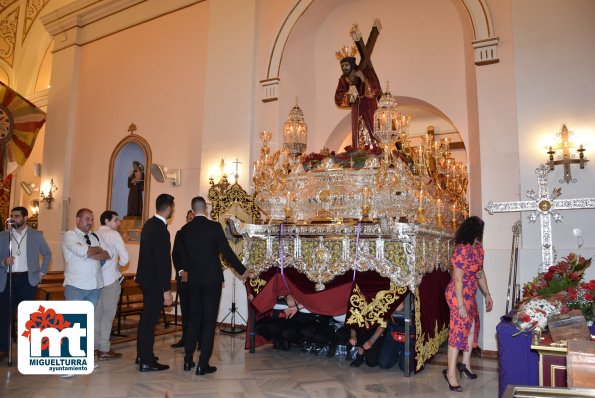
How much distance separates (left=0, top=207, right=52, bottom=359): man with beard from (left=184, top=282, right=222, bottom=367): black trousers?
1.90 meters

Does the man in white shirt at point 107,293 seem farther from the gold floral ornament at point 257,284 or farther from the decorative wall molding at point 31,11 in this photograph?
the decorative wall molding at point 31,11

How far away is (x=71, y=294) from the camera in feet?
15.5

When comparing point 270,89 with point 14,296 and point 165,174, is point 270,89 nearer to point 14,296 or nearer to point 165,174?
point 165,174

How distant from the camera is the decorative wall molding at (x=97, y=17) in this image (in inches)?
396

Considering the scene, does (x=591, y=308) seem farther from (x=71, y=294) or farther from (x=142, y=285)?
(x=71, y=294)

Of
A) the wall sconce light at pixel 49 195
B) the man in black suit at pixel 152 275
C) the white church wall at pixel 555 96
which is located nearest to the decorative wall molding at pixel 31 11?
the wall sconce light at pixel 49 195

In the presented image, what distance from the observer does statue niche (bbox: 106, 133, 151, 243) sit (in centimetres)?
964

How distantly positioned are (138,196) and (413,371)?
7.05 m

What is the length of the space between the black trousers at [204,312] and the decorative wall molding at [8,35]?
43.6ft

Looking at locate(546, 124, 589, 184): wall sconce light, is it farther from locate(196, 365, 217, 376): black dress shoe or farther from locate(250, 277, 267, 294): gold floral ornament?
locate(196, 365, 217, 376): black dress shoe

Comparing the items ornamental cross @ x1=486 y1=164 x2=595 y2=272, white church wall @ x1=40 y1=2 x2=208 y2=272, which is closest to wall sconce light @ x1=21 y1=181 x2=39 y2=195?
white church wall @ x1=40 y1=2 x2=208 y2=272

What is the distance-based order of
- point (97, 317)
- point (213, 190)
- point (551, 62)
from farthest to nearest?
1. point (213, 190)
2. point (551, 62)
3. point (97, 317)

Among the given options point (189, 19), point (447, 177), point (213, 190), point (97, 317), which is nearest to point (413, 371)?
point (447, 177)

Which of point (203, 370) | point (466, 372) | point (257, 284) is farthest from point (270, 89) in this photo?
point (466, 372)
